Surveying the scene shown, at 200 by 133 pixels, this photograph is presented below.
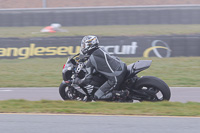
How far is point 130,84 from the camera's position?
813cm

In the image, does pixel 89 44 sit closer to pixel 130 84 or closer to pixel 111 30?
pixel 130 84

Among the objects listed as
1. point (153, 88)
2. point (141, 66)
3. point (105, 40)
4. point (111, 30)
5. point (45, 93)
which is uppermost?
point (111, 30)

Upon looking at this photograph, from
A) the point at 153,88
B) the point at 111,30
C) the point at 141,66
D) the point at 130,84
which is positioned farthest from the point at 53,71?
the point at 111,30

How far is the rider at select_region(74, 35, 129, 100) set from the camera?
807cm

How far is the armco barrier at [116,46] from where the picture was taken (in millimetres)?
16391

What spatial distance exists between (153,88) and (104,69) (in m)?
1.13

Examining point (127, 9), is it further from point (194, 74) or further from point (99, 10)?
point (194, 74)

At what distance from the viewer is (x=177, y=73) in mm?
13625

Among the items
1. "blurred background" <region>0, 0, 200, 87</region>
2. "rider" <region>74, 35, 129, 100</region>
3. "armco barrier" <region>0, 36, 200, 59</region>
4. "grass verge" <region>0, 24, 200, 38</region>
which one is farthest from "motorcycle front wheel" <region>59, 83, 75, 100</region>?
"grass verge" <region>0, 24, 200, 38</region>

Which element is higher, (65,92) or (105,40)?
(105,40)

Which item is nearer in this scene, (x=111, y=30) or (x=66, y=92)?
(x=66, y=92)

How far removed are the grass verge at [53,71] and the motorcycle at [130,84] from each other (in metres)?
3.40

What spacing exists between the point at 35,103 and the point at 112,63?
1.88m

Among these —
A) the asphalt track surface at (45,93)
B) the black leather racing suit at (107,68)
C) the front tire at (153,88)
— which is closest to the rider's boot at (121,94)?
the black leather racing suit at (107,68)
